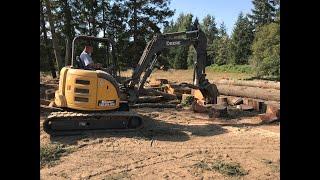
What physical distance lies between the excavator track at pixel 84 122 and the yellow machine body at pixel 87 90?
21 cm

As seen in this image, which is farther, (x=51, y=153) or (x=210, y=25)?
(x=210, y=25)

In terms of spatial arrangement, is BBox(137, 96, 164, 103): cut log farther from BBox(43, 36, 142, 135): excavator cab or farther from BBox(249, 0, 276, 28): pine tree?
Answer: BBox(249, 0, 276, 28): pine tree

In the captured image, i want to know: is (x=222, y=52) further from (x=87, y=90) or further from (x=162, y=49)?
(x=87, y=90)

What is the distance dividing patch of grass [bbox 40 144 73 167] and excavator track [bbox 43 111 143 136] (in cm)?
80

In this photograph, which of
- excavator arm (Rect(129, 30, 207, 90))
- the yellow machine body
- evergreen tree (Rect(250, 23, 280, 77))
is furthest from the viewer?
evergreen tree (Rect(250, 23, 280, 77))

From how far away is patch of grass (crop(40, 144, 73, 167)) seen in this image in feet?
23.9

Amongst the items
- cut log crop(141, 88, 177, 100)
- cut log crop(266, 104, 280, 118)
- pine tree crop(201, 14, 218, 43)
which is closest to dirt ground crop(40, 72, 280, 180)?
cut log crop(266, 104, 280, 118)

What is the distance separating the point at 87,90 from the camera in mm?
9047

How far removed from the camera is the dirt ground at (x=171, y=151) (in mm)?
6570

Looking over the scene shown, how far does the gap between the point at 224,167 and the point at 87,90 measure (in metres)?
3.85

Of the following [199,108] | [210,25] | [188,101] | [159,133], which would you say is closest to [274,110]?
[199,108]
